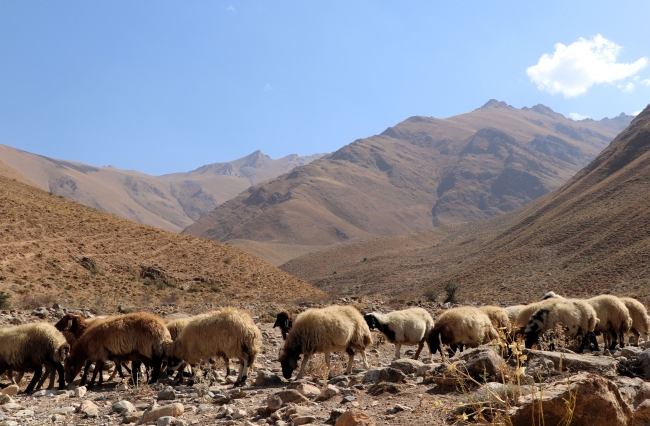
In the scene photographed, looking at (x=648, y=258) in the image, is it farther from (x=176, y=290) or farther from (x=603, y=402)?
(x=603, y=402)

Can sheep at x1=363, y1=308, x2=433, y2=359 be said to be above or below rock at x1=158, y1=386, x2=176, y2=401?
above

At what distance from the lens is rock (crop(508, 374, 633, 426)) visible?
4523 mm

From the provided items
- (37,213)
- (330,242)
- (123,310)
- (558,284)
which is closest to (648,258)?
(558,284)

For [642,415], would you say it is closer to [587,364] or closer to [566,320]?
[587,364]

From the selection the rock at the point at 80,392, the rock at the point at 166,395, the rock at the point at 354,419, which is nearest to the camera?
the rock at the point at 354,419

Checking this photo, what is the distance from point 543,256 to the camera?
5884cm

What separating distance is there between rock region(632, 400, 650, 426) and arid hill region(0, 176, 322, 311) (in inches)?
977

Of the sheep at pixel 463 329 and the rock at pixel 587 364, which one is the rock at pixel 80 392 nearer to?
the sheep at pixel 463 329

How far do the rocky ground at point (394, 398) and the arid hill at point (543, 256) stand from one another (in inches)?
1255

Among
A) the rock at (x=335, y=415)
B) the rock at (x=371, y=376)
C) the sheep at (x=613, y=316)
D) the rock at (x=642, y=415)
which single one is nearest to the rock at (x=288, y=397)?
the rock at (x=335, y=415)

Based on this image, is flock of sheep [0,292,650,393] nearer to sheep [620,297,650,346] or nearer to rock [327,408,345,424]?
sheep [620,297,650,346]

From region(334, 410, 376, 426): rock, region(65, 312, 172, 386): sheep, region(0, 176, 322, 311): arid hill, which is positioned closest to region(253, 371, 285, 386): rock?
region(65, 312, 172, 386): sheep

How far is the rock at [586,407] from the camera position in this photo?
452cm

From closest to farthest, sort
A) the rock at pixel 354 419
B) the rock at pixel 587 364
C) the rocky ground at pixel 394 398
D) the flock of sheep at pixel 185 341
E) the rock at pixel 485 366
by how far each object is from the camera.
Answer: the rocky ground at pixel 394 398 → the rock at pixel 354 419 → the rock at pixel 587 364 → the rock at pixel 485 366 → the flock of sheep at pixel 185 341
